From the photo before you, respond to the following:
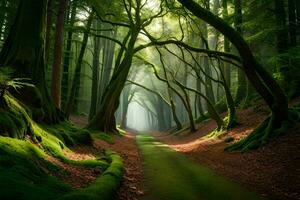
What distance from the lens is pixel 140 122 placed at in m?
168

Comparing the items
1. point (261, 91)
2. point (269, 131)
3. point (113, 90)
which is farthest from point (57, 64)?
point (269, 131)

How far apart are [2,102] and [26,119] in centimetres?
108

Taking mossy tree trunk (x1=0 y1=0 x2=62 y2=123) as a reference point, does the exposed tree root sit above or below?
below

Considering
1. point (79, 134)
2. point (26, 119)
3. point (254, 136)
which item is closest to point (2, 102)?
point (26, 119)

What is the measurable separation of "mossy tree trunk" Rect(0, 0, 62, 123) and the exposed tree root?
8433mm

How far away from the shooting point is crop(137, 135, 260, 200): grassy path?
770cm

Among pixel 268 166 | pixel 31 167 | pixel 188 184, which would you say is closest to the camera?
pixel 31 167

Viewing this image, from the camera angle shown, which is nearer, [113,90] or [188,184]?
[188,184]

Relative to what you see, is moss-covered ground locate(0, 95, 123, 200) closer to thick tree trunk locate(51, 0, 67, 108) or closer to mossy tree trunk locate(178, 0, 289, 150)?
thick tree trunk locate(51, 0, 67, 108)

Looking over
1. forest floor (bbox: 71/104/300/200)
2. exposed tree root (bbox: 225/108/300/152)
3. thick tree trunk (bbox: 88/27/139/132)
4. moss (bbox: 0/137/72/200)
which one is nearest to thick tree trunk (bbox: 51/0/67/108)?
forest floor (bbox: 71/104/300/200)

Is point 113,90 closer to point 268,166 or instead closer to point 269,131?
point 269,131

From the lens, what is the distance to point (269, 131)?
13.3 meters

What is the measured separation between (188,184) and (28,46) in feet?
24.2

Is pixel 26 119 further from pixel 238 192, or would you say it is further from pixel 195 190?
pixel 238 192
